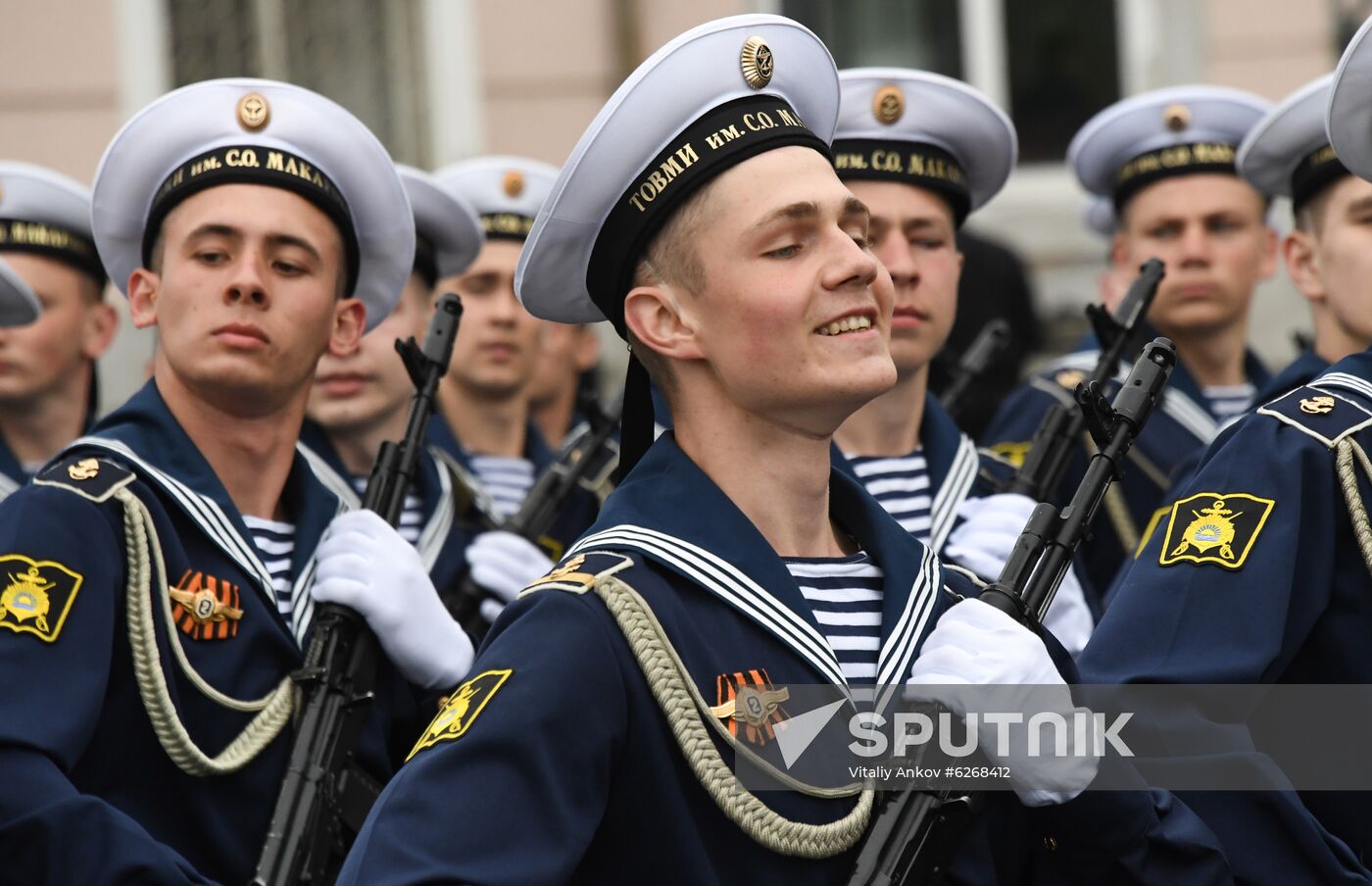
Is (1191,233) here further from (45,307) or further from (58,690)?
(58,690)

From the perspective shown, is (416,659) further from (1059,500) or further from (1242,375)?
(1242,375)

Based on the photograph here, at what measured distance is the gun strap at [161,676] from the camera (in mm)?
4055

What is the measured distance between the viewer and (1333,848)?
12.1ft

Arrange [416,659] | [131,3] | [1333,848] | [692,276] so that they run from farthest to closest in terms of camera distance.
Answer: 1. [131,3]
2. [416,659]
3. [1333,848]
4. [692,276]

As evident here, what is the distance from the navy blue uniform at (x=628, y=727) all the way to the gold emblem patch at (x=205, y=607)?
118cm

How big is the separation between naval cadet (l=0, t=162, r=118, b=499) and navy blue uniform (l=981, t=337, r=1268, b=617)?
2856mm

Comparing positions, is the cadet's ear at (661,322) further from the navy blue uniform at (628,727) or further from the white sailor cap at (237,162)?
the white sailor cap at (237,162)

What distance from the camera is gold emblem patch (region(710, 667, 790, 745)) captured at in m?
3.14

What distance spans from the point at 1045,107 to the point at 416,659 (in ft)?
23.9

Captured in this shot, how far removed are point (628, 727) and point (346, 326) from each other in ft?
6.93

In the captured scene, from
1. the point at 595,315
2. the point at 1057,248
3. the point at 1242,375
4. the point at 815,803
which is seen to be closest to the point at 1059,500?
the point at 1242,375

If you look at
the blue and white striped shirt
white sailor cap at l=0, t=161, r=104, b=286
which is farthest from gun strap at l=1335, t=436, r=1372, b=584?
white sailor cap at l=0, t=161, r=104, b=286

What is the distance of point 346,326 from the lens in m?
4.95

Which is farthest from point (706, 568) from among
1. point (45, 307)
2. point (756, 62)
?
point (45, 307)
